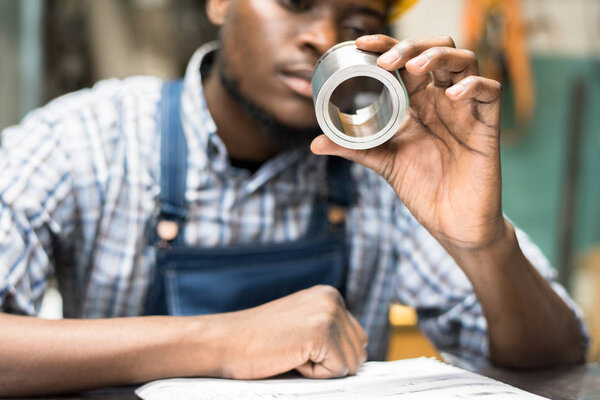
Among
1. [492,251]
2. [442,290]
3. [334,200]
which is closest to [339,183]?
[334,200]

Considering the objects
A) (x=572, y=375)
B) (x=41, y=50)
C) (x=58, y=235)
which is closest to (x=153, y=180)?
(x=58, y=235)

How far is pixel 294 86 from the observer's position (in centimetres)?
92

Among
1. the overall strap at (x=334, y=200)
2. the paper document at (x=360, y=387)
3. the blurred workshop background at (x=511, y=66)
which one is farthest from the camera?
the blurred workshop background at (x=511, y=66)

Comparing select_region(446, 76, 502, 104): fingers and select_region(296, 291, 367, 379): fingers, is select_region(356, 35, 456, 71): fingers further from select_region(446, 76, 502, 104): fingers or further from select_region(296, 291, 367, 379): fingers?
select_region(296, 291, 367, 379): fingers

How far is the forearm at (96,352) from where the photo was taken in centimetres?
69

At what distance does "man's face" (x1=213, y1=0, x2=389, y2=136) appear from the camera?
2.98 ft

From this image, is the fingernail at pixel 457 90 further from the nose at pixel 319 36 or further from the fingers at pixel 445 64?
the nose at pixel 319 36

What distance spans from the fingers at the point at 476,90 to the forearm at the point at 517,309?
0.20 meters

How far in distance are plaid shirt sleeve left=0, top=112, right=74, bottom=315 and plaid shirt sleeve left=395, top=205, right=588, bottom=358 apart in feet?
1.98

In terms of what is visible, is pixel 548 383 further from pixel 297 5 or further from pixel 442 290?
pixel 297 5

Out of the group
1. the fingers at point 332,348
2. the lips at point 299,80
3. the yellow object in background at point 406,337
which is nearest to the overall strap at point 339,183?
the lips at point 299,80

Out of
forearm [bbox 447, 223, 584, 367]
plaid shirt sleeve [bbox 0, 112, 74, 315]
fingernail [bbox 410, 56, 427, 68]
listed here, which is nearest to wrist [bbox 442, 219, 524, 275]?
forearm [bbox 447, 223, 584, 367]

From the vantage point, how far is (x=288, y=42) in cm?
92

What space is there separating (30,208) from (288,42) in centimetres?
47
